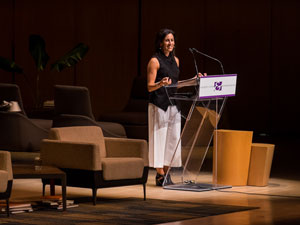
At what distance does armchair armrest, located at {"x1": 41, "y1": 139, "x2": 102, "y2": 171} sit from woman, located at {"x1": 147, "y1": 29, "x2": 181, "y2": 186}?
1275 mm

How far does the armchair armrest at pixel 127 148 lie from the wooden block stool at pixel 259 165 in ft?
4.88

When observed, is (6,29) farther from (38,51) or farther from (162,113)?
(162,113)

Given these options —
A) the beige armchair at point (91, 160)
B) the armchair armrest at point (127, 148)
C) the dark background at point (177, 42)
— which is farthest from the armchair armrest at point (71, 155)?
the dark background at point (177, 42)

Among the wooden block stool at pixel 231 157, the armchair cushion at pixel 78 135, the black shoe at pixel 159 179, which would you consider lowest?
the black shoe at pixel 159 179

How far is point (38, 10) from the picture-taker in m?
14.5

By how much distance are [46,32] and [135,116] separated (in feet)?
14.2

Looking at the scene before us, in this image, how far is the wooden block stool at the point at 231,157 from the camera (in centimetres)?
792

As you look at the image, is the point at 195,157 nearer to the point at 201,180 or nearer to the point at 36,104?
the point at 201,180

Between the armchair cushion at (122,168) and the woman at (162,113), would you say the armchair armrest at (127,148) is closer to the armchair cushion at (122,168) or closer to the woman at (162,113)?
the armchair cushion at (122,168)

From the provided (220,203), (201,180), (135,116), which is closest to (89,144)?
(220,203)

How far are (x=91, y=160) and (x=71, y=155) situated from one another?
225 millimetres

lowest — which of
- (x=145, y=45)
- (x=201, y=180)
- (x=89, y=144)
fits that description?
(x=201, y=180)

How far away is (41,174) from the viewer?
242 inches

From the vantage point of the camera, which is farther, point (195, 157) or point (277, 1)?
point (277, 1)
